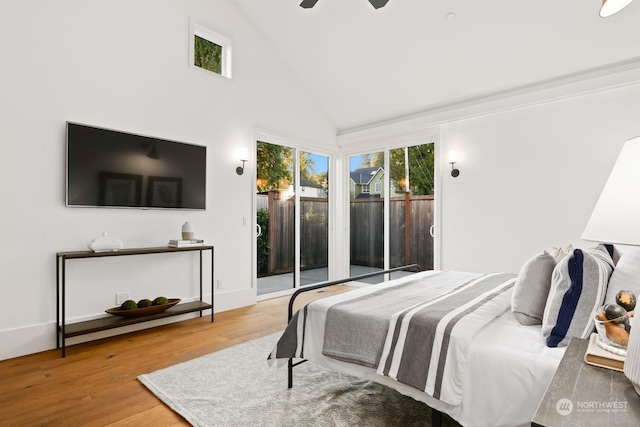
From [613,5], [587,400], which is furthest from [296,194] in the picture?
[587,400]

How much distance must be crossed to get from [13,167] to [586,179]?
214 inches

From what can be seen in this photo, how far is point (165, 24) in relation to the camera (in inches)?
148

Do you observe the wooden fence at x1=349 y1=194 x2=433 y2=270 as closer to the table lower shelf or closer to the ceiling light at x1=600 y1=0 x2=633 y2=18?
the table lower shelf

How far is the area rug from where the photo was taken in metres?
1.90

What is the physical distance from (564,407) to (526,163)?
3824 millimetres

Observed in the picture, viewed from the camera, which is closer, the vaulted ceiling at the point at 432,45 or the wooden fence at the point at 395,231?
the vaulted ceiling at the point at 432,45

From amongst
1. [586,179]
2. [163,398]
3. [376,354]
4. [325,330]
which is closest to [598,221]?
[376,354]

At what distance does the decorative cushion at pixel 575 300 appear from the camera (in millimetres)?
1463

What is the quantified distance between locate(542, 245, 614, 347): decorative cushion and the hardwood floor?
6.32 feet

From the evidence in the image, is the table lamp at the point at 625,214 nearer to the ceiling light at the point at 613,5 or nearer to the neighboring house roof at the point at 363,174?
the ceiling light at the point at 613,5

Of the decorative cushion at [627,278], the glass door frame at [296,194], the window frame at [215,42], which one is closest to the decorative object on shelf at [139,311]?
the glass door frame at [296,194]

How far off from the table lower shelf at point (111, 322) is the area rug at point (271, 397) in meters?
0.86

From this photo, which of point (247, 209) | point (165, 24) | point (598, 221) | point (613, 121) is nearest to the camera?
point (598, 221)

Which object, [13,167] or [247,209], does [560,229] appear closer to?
[247,209]
